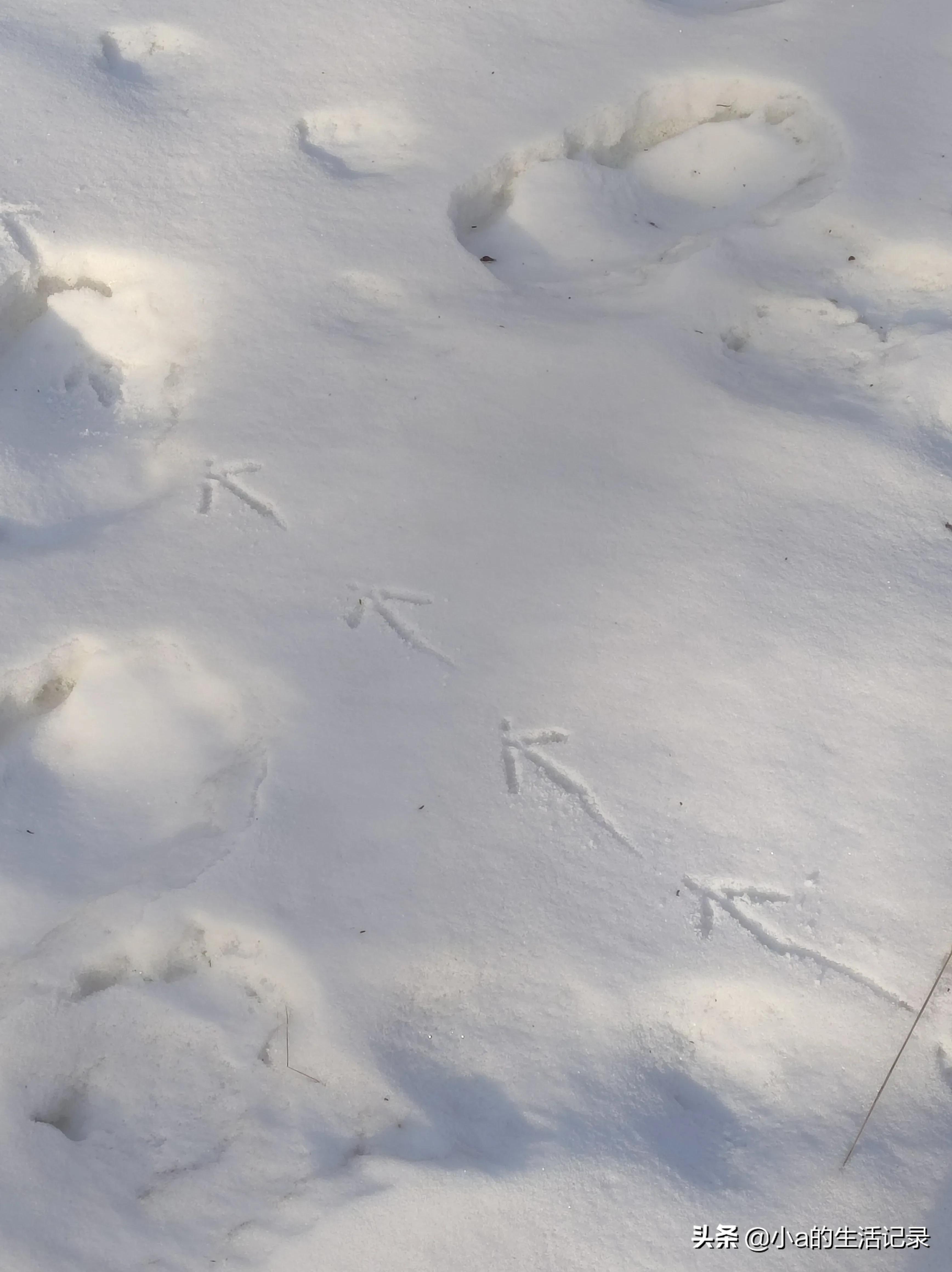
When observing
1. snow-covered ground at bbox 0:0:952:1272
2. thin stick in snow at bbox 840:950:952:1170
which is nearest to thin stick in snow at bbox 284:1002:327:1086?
snow-covered ground at bbox 0:0:952:1272

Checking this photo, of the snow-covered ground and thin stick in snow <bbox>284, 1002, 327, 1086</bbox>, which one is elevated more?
the snow-covered ground

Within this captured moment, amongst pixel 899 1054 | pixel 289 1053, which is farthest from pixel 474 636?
pixel 899 1054

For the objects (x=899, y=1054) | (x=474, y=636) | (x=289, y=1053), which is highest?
(x=474, y=636)

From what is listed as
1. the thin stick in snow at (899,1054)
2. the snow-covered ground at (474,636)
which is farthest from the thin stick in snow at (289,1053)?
the thin stick in snow at (899,1054)

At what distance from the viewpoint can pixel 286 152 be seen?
2631 mm

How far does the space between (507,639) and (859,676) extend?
62 centimetres

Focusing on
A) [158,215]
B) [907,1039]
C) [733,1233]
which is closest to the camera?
[733,1233]

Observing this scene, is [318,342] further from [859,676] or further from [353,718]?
[859,676]

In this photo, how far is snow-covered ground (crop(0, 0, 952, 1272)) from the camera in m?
1.69

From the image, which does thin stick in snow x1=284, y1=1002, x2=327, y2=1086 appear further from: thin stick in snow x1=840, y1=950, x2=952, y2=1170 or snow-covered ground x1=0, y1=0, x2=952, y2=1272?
thin stick in snow x1=840, y1=950, x2=952, y2=1170

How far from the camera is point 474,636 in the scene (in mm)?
2043

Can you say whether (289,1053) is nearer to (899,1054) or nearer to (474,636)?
(474,636)

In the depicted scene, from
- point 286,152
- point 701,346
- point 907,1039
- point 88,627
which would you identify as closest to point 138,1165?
point 88,627

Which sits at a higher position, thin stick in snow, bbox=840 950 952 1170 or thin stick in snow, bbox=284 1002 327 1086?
thin stick in snow, bbox=840 950 952 1170
